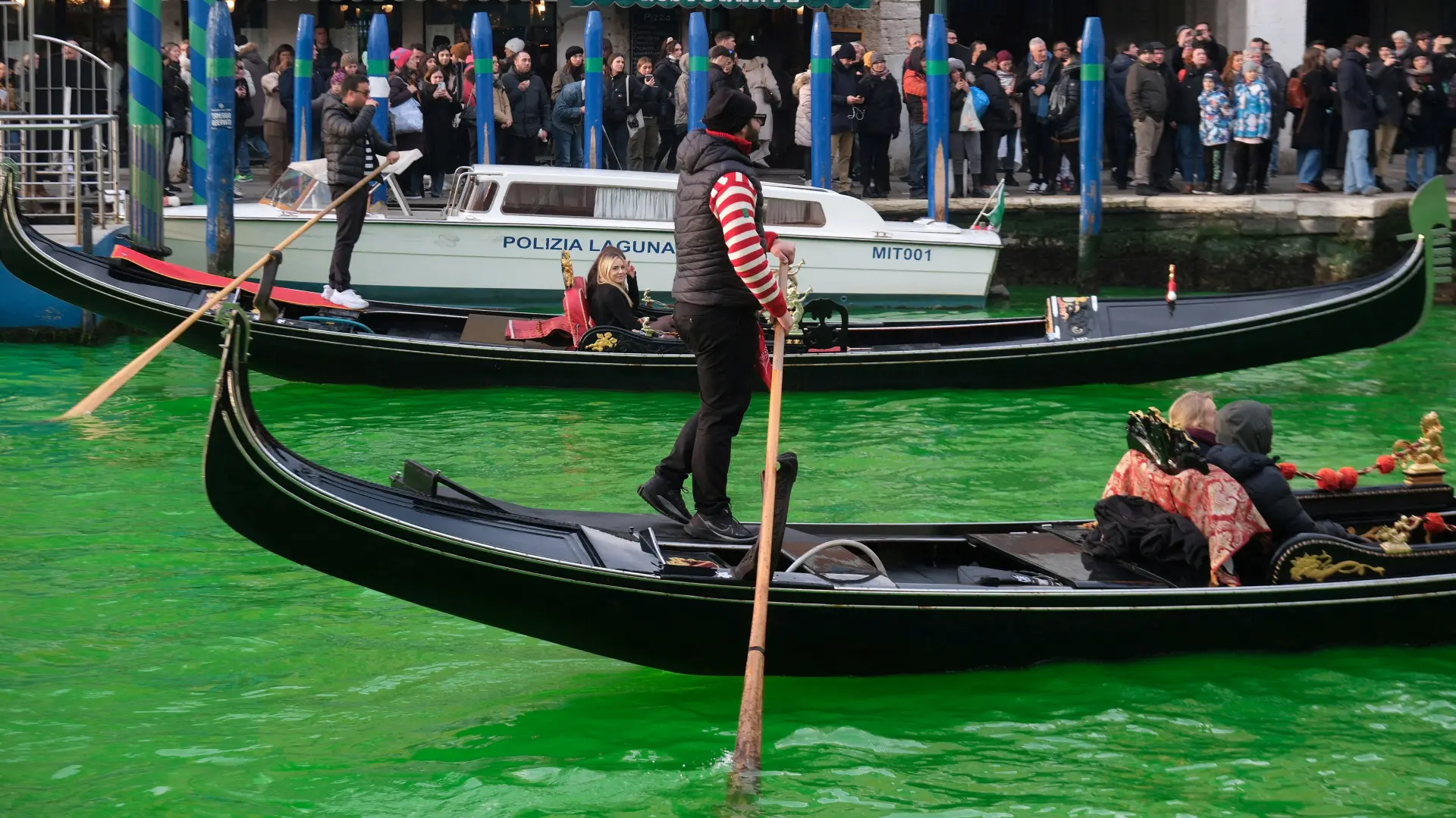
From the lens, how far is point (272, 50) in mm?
17594

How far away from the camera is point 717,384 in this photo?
533cm

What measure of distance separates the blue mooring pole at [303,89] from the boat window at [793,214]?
377 centimetres

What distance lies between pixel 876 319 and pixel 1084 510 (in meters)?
5.49

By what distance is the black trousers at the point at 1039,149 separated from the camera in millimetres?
14391

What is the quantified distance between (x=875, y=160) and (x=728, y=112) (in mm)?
9507

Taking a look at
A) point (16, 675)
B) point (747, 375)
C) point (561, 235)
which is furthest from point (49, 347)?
point (747, 375)

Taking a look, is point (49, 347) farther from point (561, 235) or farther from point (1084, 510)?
point (1084, 510)

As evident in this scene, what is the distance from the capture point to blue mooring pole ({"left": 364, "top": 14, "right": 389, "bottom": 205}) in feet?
42.0

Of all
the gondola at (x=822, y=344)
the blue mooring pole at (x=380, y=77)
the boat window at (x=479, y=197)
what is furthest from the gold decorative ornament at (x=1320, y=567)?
the blue mooring pole at (x=380, y=77)

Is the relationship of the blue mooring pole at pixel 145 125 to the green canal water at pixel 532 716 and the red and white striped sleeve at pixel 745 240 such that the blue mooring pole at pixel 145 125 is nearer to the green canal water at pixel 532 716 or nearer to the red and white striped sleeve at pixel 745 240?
the green canal water at pixel 532 716

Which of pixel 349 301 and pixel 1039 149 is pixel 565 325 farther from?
pixel 1039 149

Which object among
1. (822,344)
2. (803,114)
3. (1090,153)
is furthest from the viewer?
(803,114)

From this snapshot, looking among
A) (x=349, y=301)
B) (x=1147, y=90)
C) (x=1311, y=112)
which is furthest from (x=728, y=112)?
(x=1311, y=112)

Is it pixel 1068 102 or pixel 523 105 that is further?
pixel 523 105
